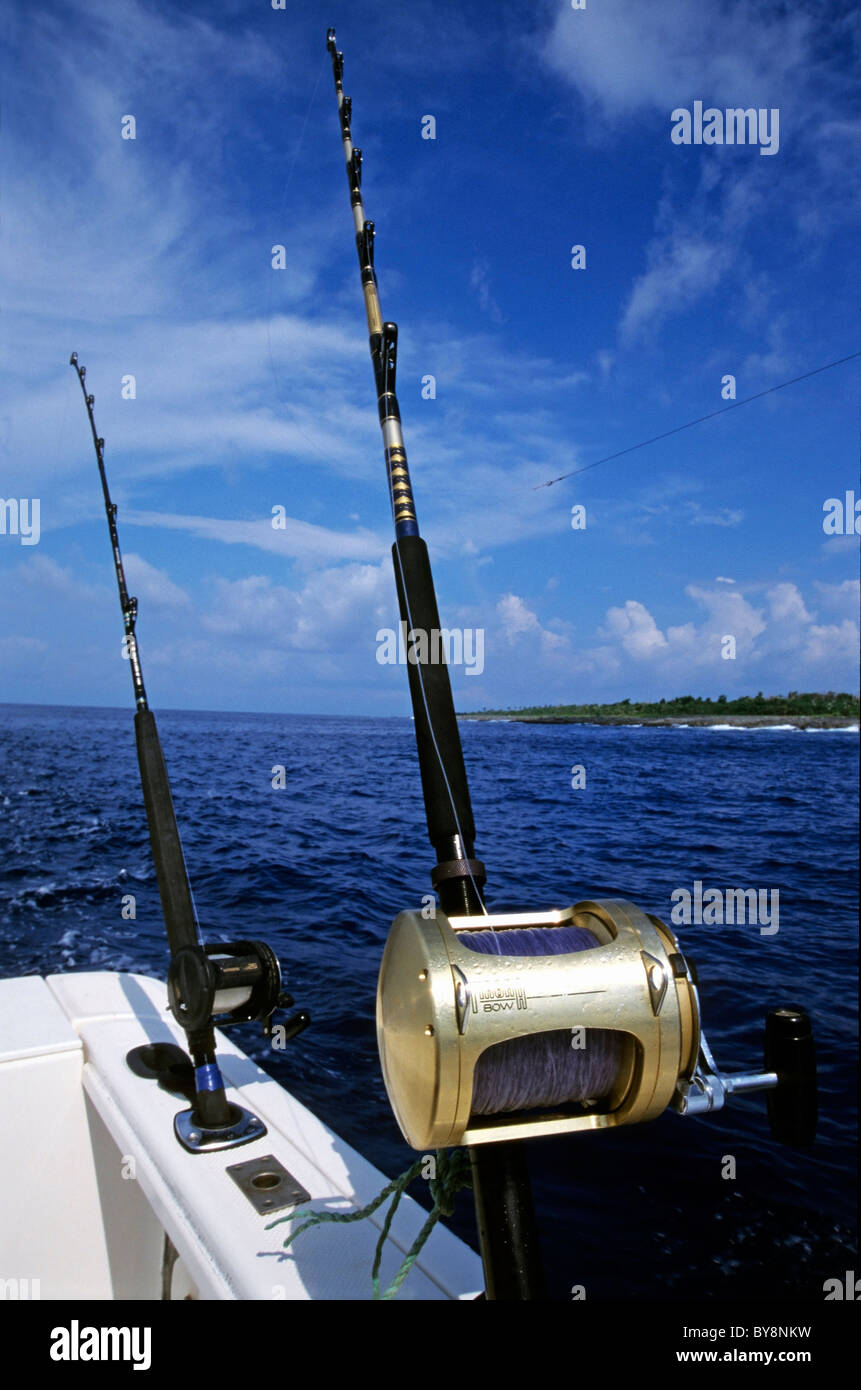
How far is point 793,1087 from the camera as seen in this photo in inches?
55.6

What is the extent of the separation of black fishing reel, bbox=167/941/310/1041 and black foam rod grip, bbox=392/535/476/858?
0.76 m

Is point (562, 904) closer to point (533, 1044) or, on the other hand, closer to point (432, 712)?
point (432, 712)

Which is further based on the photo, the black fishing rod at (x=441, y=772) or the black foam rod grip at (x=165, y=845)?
the black foam rod grip at (x=165, y=845)

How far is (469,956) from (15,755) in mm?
26469

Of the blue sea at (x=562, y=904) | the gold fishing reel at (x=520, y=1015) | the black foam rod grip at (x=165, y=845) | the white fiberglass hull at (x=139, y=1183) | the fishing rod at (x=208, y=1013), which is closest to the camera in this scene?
the gold fishing reel at (x=520, y=1015)

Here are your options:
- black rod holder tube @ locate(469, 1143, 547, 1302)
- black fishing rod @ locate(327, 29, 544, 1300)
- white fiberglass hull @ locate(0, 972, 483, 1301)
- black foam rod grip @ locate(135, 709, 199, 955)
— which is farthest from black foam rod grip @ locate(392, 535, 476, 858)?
black foam rod grip @ locate(135, 709, 199, 955)

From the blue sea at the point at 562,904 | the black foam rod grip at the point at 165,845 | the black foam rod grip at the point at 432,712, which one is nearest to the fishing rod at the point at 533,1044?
the black foam rod grip at the point at 432,712

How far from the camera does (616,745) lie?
50.1 metres

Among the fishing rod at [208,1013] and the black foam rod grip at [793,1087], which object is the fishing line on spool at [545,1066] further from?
the fishing rod at [208,1013]

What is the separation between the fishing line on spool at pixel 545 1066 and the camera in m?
1.29

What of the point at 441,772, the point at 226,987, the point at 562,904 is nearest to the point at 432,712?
the point at 441,772

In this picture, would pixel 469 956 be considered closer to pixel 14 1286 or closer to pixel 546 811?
pixel 14 1286

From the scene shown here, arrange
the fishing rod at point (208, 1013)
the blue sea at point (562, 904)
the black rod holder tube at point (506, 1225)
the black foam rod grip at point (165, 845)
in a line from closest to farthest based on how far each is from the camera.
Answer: the black rod holder tube at point (506, 1225) → the fishing rod at point (208, 1013) → the black foam rod grip at point (165, 845) → the blue sea at point (562, 904)

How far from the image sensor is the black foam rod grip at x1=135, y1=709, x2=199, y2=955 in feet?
8.81
